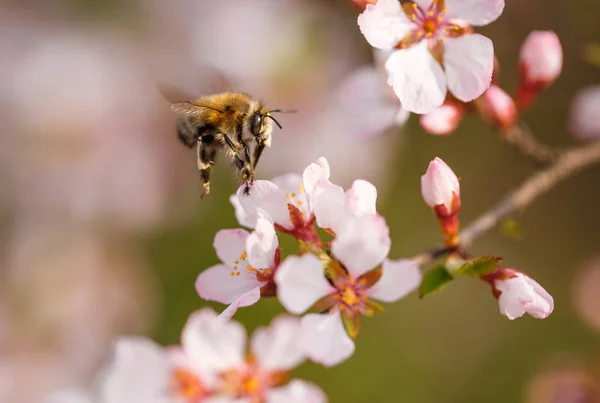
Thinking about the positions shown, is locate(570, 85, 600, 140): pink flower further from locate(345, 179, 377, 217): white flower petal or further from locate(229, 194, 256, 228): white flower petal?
locate(229, 194, 256, 228): white flower petal

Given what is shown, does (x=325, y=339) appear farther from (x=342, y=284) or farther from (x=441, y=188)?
(x=441, y=188)

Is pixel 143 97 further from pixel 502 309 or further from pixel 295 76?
pixel 502 309

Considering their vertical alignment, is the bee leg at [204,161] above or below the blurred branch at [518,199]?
above

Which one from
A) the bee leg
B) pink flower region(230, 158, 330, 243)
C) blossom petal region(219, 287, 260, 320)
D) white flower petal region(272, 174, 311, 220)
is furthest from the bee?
blossom petal region(219, 287, 260, 320)

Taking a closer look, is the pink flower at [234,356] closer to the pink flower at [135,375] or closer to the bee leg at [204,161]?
the pink flower at [135,375]

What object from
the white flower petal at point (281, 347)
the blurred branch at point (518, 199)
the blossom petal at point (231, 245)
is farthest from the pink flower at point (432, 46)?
the white flower petal at point (281, 347)

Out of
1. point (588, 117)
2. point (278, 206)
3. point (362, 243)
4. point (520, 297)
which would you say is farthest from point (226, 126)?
point (588, 117)

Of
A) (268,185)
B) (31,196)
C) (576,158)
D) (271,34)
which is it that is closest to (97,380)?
(268,185)
